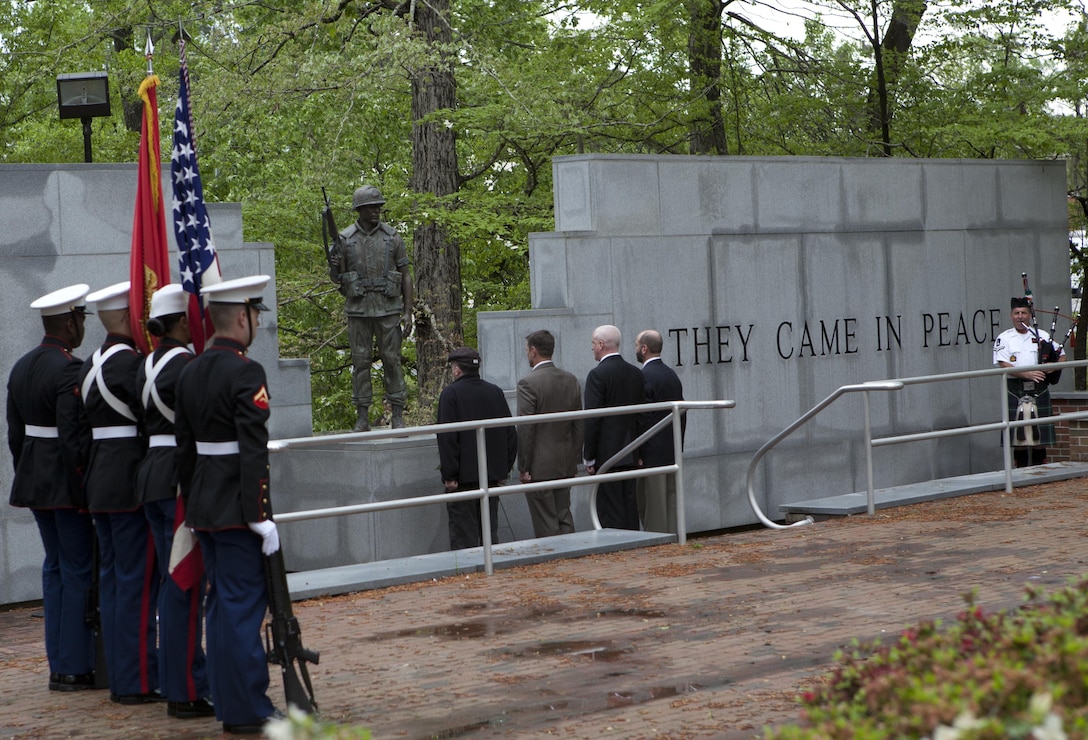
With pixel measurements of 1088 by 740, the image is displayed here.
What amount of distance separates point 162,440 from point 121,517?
53 cm

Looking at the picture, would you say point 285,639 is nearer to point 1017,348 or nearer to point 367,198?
point 367,198

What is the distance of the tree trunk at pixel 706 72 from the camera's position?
16844mm

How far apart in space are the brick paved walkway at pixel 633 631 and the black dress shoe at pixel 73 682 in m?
0.06

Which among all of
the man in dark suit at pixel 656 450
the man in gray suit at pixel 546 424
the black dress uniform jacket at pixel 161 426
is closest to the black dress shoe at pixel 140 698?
Answer: the black dress uniform jacket at pixel 161 426

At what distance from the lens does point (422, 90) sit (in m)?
18.8

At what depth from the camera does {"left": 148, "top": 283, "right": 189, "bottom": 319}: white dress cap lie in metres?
6.75

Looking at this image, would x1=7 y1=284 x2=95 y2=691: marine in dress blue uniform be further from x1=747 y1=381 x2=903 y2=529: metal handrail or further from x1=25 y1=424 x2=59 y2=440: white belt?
x1=747 y1=381 x2=903 y2=529: metal handrail

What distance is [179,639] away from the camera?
6586 mm

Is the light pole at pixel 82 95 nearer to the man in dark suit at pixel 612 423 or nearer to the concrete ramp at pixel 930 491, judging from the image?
the man in dark suit at pixel 612 423

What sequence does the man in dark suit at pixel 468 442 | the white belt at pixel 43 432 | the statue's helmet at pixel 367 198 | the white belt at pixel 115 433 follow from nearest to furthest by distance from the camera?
1. the white belt at pixel 115 433
2. the white belt at pixel 43 432
3. the man in dark suit at pixel 468 442
4. the statue's helmet at pixel 367 198

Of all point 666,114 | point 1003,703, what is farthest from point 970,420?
point 1003,703

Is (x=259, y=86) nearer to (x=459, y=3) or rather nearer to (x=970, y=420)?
(x=459, y=3)

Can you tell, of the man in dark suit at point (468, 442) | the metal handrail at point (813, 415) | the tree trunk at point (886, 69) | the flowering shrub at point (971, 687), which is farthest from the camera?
the tree trunk at point (886, 69)

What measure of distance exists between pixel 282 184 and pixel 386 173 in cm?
264
